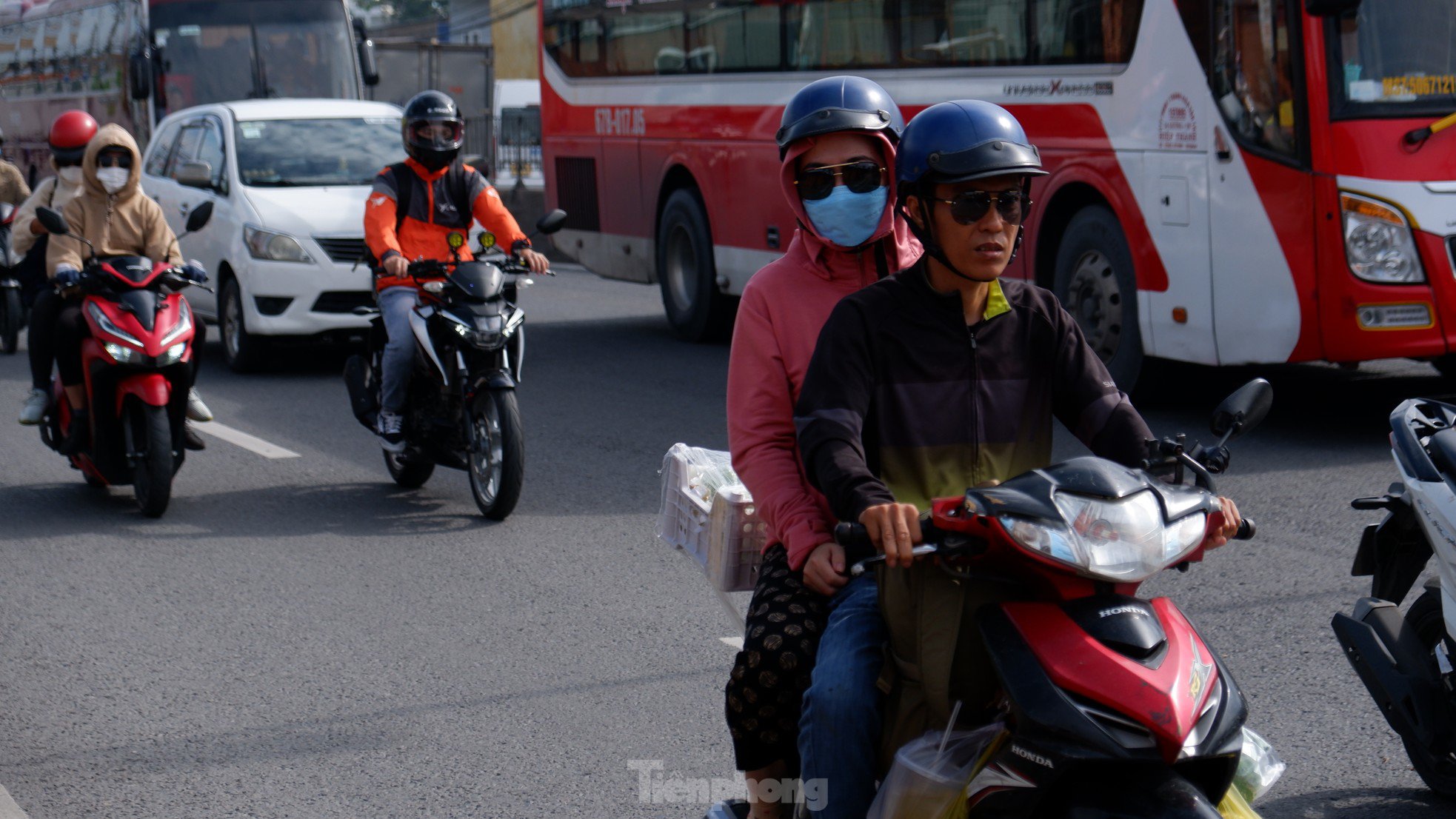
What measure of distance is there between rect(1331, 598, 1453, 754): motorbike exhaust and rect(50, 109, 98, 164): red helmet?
7.01 m

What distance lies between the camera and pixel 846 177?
135 inches

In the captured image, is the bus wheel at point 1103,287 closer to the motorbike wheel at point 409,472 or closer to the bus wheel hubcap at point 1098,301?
the bus wheel hubcap at point 1098,301

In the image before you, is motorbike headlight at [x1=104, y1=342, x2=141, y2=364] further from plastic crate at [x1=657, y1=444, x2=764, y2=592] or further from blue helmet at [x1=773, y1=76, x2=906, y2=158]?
blue helmet at [x1=773, y1=76, x2=906, y2=158]

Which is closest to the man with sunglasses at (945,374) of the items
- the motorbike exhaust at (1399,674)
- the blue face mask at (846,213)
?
the blue face mask at (846,213)

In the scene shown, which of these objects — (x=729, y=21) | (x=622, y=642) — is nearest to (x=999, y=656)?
(x=622, y=642)

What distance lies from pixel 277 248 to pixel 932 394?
33.0ft

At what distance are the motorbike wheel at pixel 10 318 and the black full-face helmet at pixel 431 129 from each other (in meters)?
7.52

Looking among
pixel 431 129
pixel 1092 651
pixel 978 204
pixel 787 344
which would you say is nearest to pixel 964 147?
pixel 978 204

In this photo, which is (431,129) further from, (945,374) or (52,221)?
(945,374)

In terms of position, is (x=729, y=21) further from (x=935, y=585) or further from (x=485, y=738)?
(x=935, y=585)

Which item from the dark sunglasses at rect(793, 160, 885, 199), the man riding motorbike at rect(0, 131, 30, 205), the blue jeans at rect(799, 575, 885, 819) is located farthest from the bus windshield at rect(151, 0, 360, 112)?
the blue jeans at rect(799, 575, 885, 819)

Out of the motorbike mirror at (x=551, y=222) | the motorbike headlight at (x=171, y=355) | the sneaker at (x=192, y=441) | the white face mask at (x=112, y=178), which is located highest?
the white face mask at (x=112, y=178)

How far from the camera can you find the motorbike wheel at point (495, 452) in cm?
748

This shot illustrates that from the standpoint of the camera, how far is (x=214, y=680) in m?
5.41
